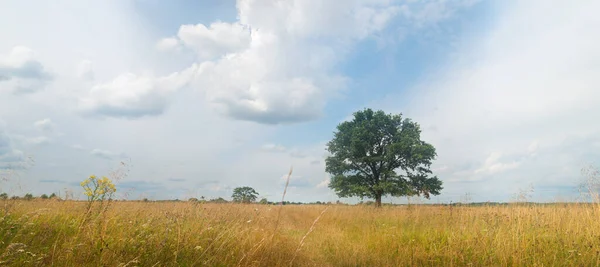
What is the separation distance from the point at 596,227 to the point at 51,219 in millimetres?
11284

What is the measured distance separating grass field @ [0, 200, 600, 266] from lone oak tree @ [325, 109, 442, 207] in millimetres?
13214

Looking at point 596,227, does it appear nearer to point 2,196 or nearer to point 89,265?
point 89,265

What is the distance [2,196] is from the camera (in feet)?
21.1

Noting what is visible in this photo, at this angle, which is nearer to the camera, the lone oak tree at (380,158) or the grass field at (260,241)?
the grass field at (260,241)

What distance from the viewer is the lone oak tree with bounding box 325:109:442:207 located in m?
23.3

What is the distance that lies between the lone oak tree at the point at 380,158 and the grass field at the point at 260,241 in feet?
43.4

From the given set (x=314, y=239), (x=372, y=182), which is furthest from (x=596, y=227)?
(x=372, y=182)

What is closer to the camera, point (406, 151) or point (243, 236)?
point (243, 236)

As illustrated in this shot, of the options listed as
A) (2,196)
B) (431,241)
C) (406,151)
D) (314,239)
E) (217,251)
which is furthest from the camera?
(406,151)

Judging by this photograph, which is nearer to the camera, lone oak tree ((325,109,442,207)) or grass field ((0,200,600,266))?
grass field ((0,200,600,266))

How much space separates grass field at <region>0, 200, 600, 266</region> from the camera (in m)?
4.06

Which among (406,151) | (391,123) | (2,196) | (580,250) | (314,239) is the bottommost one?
(314,239)

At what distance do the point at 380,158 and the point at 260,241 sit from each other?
750 inches

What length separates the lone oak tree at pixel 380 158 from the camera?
76.6 feet
